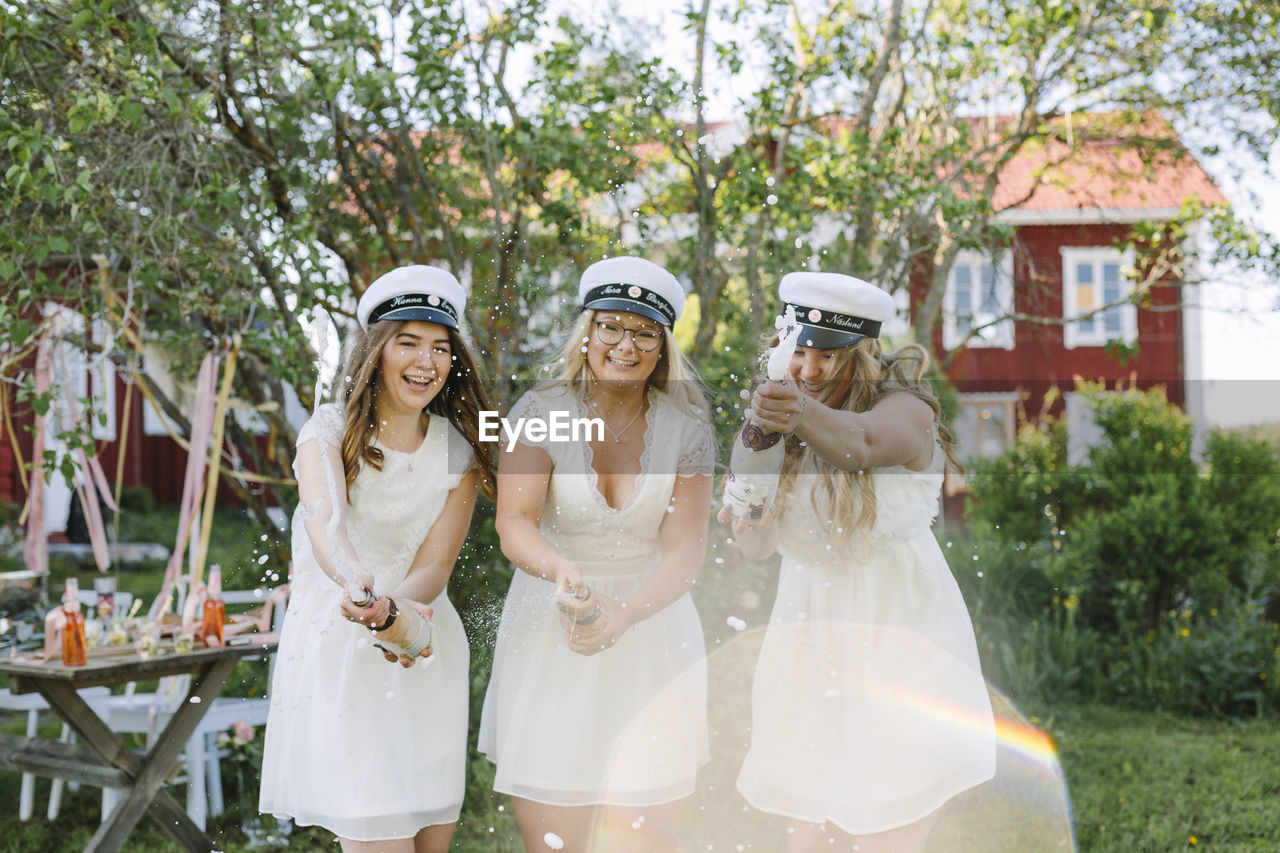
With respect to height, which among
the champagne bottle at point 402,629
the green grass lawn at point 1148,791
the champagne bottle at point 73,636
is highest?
the champagne bottle at point 402,629

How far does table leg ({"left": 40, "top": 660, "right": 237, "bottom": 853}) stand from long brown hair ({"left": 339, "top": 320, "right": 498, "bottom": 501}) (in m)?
1.32

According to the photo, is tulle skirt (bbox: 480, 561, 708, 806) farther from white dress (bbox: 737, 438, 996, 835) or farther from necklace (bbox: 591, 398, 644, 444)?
necklace (bbox: 591, 398, 644, 444)

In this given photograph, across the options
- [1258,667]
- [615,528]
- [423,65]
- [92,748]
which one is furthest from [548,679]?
[1258,667]

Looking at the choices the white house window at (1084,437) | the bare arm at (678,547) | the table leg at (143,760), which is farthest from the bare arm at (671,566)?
the white house window at (1084,437)

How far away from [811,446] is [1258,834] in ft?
8.04

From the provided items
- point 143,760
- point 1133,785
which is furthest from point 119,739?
point 1133,785

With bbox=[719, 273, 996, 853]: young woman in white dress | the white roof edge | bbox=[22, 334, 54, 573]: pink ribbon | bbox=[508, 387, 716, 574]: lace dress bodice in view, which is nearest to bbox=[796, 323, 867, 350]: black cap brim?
bbox=[719, 273, 996, 853]: young woman in white dress

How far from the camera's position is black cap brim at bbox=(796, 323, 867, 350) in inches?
65.7

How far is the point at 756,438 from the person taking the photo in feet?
5.52

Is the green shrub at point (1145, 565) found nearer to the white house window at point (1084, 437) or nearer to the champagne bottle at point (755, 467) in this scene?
the white house window at point (1084, 437)

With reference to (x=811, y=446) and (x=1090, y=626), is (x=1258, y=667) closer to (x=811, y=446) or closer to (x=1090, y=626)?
(x=1090, y=626)

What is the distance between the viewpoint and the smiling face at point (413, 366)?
1.74 metres

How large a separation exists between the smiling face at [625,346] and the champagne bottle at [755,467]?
190 millimetres

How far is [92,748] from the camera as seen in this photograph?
2.69 m
